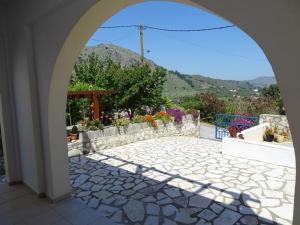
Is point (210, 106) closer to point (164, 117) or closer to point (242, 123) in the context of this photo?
point (242, 123)

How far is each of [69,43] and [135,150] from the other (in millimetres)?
5598

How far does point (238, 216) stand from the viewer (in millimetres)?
4246

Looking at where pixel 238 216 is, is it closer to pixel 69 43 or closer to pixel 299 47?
pixel 299 47

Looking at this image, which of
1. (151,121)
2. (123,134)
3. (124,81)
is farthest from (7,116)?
(124,81)

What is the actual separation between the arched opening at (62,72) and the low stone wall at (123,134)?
367 cm

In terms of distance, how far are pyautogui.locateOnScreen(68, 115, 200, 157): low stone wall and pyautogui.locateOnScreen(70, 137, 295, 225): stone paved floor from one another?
518 mm

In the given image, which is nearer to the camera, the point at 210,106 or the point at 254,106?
the point at 254,106

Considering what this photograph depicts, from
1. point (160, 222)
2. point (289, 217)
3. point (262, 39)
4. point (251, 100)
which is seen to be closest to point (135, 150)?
point (160, 222)

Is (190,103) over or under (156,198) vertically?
over

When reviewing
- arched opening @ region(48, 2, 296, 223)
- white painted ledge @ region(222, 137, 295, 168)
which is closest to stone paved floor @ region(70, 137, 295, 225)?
white painted ledge @ region(222, 137, 295, 168)

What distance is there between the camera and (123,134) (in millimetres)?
9828

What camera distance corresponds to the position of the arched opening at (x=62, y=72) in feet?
11.5

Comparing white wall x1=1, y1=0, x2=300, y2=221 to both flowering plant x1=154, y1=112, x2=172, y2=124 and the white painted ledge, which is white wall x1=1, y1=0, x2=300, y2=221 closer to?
the white painted ledge

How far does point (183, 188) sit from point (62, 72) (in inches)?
132
